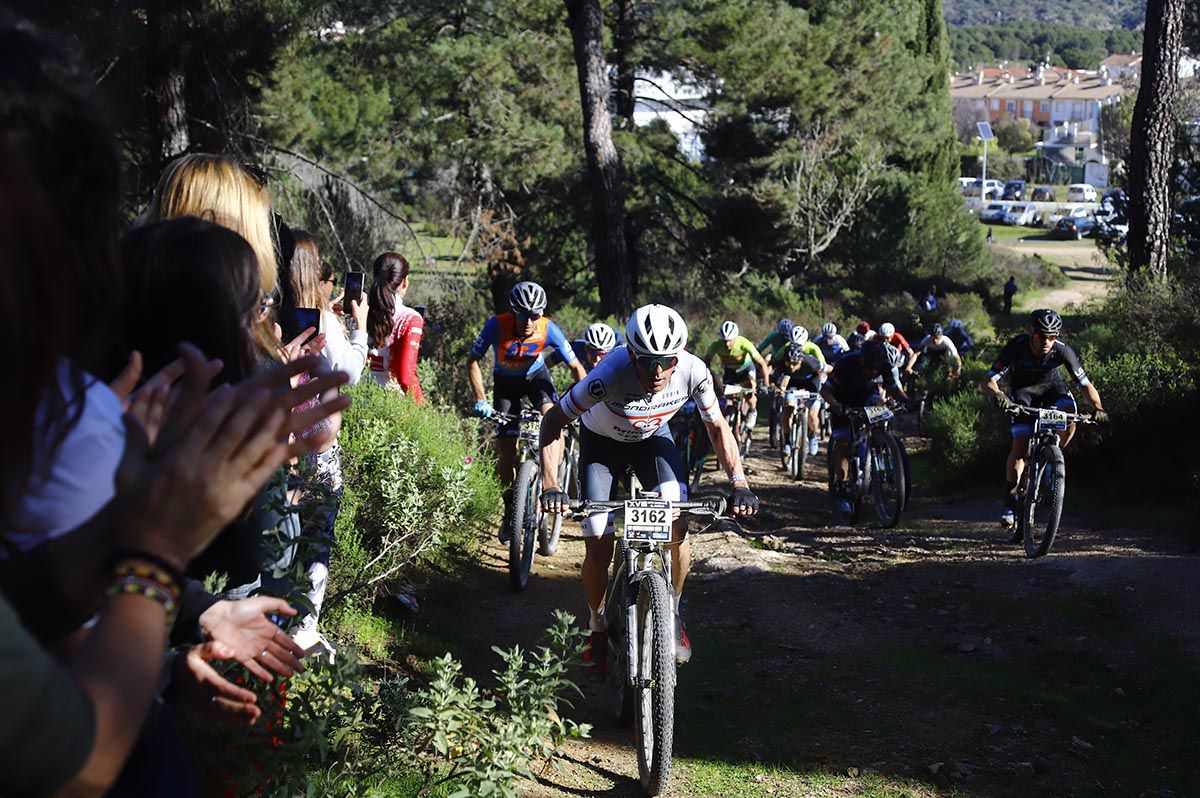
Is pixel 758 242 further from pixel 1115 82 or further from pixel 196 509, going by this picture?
pixel 1115 82

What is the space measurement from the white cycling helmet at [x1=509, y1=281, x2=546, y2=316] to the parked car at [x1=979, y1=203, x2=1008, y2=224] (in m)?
70.8

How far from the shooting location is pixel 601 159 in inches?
743

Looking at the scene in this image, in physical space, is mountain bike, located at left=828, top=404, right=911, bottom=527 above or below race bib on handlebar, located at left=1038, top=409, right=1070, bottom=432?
below

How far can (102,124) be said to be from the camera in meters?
1.53

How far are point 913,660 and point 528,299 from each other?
391 cm

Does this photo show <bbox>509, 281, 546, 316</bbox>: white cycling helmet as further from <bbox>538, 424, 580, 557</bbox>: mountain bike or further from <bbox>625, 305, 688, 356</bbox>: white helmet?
<bbox>625, 305, 688, 356</bbox>: white helmet

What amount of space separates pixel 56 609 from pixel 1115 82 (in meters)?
158

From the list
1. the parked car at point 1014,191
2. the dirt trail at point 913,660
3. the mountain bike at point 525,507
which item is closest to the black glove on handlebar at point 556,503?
the dirt trail at point 913,660

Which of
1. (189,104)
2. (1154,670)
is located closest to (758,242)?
(189,104)

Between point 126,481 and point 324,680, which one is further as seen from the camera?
point 324,680

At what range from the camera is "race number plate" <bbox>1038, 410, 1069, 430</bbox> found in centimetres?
962

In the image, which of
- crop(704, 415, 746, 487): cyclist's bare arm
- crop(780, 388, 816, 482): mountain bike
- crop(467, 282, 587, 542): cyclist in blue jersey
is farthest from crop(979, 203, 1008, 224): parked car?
crop(704, 415, 746, 487): cyclist's bare arm

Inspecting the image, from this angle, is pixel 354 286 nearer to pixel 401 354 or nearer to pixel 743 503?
pixel 743 503

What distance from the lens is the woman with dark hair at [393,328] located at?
8422 mm
